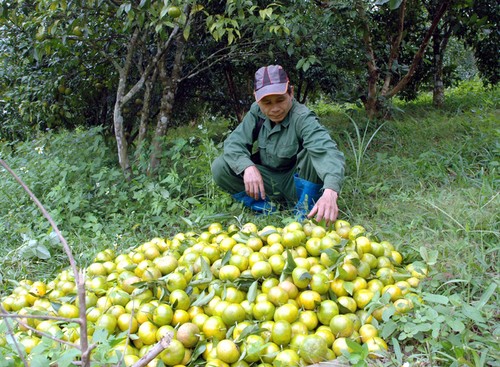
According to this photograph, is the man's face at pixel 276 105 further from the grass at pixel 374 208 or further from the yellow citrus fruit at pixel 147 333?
the yellow citrus fruit at pixel 147 333

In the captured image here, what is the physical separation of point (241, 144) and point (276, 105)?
0.47 metres

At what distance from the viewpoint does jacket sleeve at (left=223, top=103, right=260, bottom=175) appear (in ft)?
11.8

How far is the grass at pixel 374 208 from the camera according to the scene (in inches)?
79.0

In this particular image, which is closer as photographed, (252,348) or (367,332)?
(252,348)

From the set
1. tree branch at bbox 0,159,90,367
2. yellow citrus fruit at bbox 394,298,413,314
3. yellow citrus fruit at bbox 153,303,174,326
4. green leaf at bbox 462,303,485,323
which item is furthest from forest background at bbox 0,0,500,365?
tree branch at bbox 0,159,90,367

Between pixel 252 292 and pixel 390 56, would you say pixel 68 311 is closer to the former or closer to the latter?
pixel 252 292

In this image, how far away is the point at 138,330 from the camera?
6.74 feet

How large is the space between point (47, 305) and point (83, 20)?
7.62 feet

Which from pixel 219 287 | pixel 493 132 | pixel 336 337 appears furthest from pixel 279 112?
pixel 493 132

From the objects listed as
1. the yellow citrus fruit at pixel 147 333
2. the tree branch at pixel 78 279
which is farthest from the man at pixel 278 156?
the tree branch at pixel 78 279

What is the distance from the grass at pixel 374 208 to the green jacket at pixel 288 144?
387mm

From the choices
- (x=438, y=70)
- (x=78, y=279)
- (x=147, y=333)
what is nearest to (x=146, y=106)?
(x=147, y=333)

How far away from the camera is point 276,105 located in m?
3.43

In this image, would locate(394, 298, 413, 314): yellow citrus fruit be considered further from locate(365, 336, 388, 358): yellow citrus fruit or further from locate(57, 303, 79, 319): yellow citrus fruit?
locate(57, 303, 79, 319): yellow citrus fruit
